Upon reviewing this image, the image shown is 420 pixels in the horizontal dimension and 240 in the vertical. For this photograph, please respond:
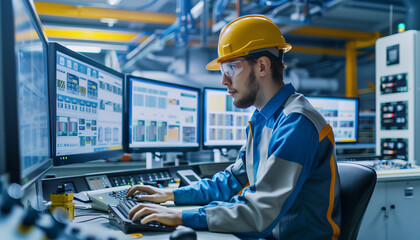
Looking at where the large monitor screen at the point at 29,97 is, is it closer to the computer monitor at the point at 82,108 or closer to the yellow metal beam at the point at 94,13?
the computer monitor at the point at 82,108

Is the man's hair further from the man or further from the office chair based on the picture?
the office chair

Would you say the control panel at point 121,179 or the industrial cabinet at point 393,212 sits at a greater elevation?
the control panel at point 121,179

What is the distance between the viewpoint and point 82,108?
1299mm

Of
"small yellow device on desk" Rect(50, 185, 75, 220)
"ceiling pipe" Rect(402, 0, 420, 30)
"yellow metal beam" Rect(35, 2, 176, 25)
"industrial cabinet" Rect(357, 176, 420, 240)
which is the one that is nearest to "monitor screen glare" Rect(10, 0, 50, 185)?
"small yellow device on desk" Rect(50, 185, 75, 220)

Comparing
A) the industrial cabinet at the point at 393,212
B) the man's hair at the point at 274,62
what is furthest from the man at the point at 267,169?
the industrial cabinet at the point at 393,212

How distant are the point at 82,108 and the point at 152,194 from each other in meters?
0.42

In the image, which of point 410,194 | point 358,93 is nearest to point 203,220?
point 410,194

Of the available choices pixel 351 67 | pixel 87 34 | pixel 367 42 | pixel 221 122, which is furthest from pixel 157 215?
pixel 351 67

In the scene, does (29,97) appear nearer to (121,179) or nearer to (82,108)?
(82,108)

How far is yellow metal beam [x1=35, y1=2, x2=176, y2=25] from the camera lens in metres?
4.33

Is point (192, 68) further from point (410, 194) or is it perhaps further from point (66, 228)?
point (66, 228)

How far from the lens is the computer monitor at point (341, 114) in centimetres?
288

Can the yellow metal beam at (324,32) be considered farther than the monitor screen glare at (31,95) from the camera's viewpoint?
Yes

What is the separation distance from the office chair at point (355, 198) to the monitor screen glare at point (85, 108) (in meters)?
0.96
